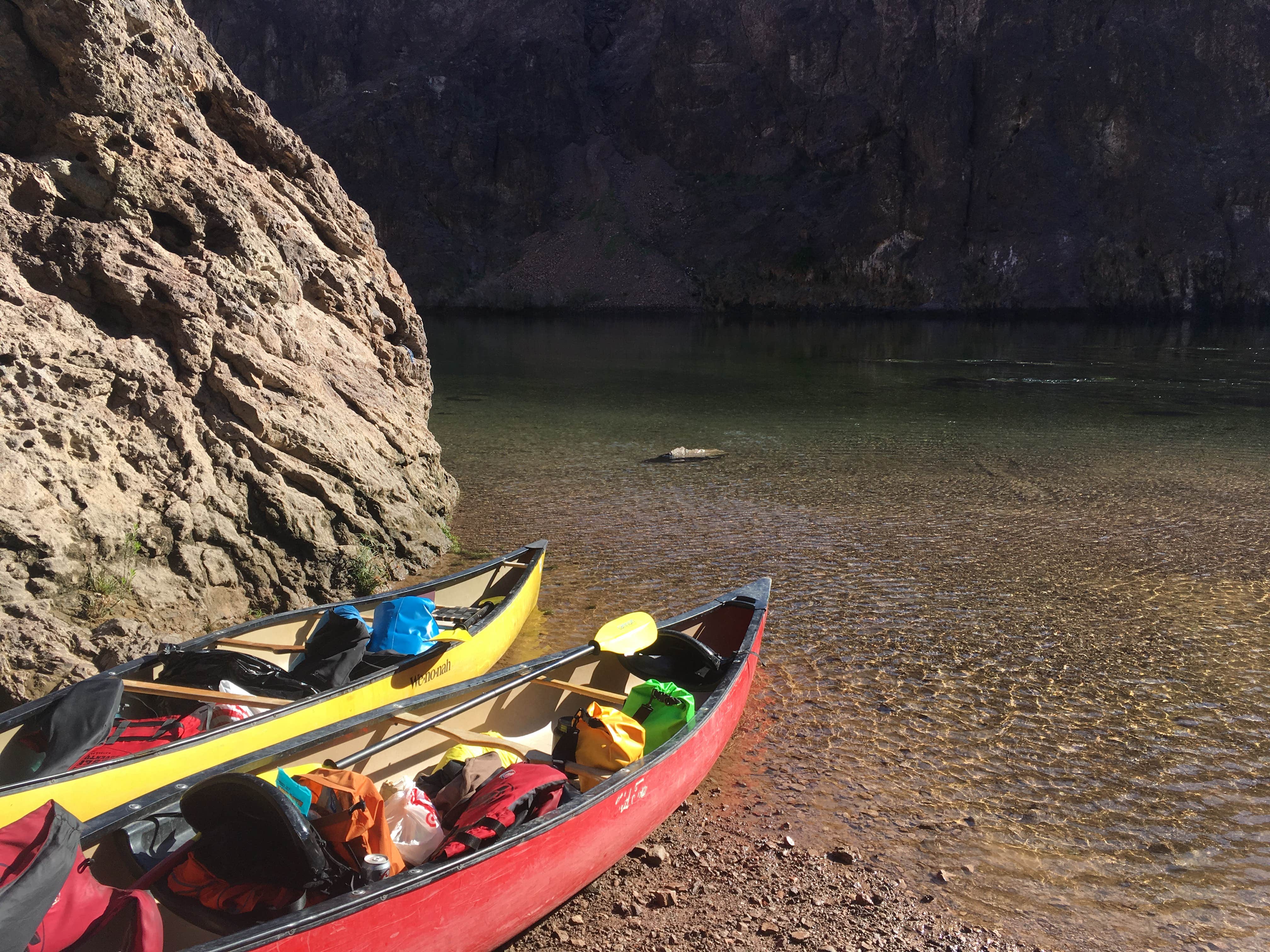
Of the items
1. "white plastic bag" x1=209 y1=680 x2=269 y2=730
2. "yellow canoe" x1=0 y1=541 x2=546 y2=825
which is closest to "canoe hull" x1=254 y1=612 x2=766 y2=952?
"yellow canoe" x1=0 y1=541 x2=546 y2=825

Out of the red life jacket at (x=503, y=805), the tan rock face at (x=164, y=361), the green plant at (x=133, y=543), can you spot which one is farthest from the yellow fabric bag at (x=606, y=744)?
the green plant at (x=133, y=543)

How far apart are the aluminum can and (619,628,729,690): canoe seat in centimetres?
308

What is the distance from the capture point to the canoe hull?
403 cm

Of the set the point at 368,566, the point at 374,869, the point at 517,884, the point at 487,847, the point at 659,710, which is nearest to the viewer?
the point at 374,869

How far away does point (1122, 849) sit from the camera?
5.93 m

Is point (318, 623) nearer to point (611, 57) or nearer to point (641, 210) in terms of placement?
point (641, 210)

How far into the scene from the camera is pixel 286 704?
6.27m

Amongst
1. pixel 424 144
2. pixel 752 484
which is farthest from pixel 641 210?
pixel 752 484

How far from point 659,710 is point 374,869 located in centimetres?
245

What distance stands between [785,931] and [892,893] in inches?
28.9

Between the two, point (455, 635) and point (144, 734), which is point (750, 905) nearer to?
point (455, 635)

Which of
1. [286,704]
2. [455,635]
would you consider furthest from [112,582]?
[455,635]

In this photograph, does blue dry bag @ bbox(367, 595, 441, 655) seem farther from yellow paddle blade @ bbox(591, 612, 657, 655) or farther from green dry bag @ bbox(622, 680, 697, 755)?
green dry bag @ bbox(622, 680, 697, 755)

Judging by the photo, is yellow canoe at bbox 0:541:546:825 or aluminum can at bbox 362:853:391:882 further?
yellow canoe at bbox 0:541:546:825
